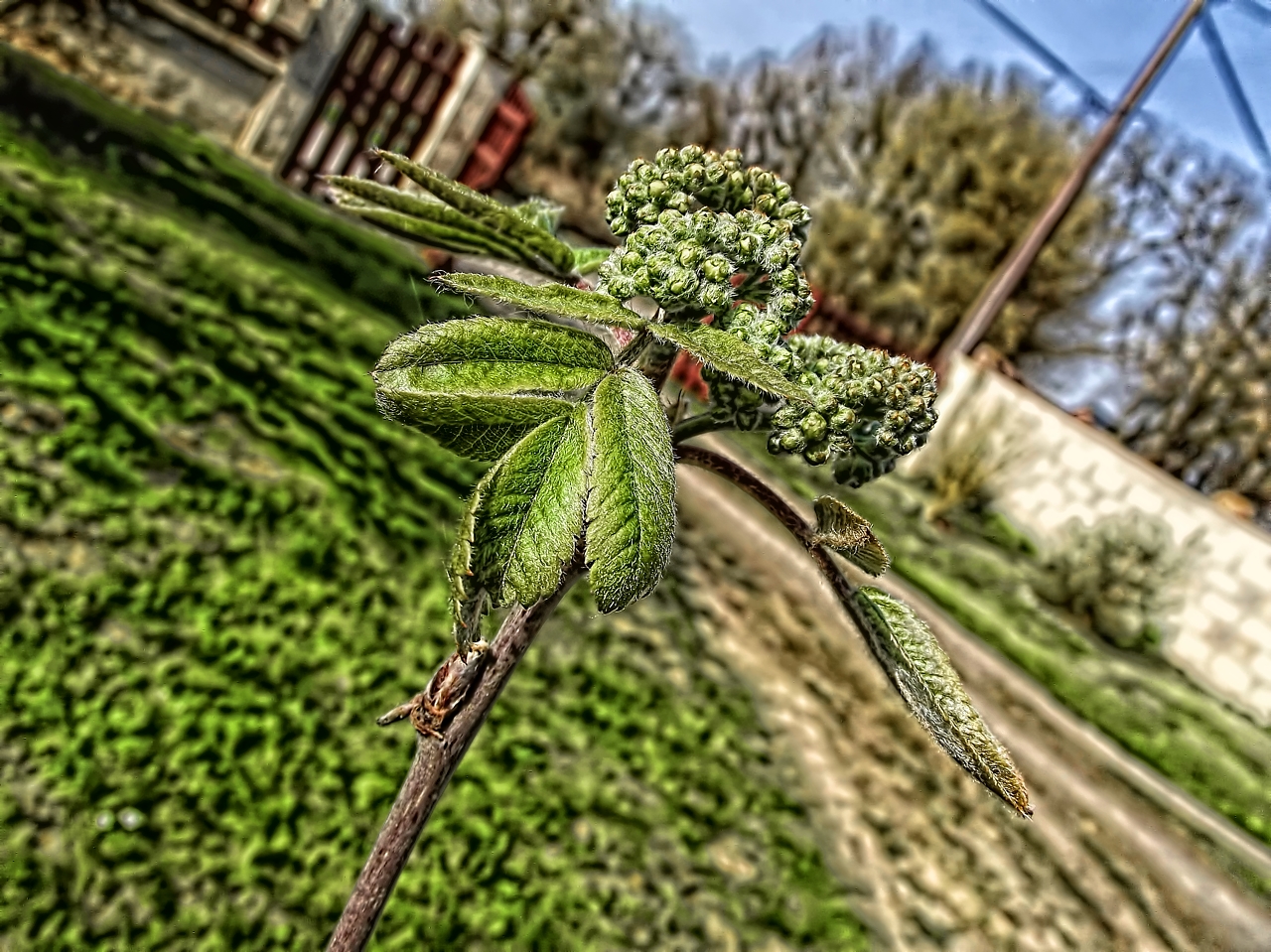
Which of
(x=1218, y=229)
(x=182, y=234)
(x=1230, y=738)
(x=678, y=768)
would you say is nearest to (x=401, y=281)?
(x=182, y=234)

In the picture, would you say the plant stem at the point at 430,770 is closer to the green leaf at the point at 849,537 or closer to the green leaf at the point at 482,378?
the green leaf at the point at 482,378

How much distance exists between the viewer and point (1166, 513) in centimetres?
805

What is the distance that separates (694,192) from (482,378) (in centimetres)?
40

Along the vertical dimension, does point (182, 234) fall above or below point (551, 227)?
below

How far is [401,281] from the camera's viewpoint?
6.72 metres

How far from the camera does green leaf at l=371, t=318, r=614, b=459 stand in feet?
2.90

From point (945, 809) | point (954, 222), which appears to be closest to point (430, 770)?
point (945, 809)

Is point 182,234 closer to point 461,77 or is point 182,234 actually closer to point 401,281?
point 401,281

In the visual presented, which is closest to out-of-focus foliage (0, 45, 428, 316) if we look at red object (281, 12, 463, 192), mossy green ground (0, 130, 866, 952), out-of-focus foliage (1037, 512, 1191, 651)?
red object (281, 12, 463, 192)

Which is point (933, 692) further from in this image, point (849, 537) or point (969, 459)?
point (969, 459)

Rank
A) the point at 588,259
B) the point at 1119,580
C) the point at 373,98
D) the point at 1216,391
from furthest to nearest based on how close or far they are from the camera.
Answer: the point at 1216,391 → the point at 373,98 → the point at 1119,580 → the point at 588,259

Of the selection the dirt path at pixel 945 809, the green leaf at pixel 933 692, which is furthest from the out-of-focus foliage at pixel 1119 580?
the green leaf at pixel 933 692

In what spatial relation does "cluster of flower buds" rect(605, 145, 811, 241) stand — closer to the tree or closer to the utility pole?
the tree

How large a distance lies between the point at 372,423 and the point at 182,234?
1779 mm
